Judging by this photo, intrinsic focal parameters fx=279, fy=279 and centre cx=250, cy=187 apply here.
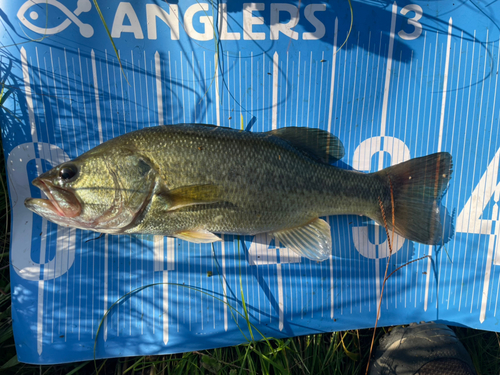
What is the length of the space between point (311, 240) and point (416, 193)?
0.86 m

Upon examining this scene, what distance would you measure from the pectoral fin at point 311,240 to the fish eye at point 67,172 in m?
1.44

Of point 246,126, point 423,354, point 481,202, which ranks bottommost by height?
point 423,354

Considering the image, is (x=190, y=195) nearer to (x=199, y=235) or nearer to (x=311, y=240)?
(x=199, y=235)

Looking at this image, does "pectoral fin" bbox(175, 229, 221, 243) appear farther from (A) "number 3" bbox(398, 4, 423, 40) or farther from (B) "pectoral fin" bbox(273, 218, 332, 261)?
(A) "number 3" bbox(398, 4, 423, 40)

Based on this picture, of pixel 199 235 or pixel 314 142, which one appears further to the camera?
pixel 314 142

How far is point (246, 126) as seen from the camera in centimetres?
229

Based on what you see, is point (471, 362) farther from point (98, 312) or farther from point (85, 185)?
point (85, 185)

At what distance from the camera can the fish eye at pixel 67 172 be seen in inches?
68.1

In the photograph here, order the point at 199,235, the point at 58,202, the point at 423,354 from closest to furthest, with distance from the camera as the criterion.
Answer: the point at 58,202 < the point at 199,235 < the point at 423,354

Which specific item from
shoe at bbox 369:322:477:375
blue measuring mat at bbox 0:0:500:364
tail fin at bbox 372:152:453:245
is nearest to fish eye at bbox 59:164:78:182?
blue measuring mat at bbox 0:0:500:364

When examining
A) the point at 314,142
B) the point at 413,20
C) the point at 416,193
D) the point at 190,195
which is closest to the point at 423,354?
the point at 416,193

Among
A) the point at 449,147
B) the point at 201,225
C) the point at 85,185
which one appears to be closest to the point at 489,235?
the point at 449,147

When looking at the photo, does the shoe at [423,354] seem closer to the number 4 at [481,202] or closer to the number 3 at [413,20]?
the number 4 at [481,202]

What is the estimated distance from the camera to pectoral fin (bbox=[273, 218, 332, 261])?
210 centimetres
